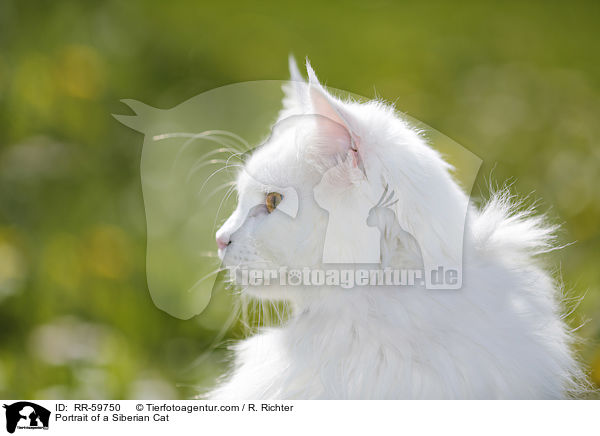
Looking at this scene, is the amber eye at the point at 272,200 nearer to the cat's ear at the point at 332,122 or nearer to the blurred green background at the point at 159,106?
the cat's ear at the point at 332,122

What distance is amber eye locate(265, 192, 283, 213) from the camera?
763 mm

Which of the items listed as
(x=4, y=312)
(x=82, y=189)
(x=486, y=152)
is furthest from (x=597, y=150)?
(x=4, y=312)

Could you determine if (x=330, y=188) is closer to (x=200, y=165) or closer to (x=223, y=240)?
(x=223, y=240)

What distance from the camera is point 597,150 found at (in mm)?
1396

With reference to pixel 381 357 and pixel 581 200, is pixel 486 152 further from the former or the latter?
pixel 381 357
